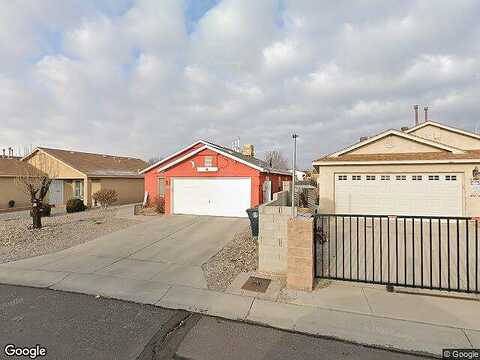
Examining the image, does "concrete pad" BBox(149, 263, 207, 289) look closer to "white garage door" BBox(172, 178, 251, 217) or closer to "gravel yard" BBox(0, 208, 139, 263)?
"gravel yard" BBox(0, 208, 139, 263)

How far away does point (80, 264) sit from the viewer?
6340 millimetres

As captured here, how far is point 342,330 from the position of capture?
3.55 m

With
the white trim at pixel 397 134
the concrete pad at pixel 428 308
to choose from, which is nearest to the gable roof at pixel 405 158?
the white trim at pixel 397 134

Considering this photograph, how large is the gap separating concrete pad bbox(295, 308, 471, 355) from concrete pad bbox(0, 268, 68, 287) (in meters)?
5.00

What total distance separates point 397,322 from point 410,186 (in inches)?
379

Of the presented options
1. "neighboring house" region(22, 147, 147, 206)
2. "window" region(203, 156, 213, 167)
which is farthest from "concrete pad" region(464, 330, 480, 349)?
"neighboring house" region(22, 147, 147, 206)

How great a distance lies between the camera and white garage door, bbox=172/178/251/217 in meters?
14.6

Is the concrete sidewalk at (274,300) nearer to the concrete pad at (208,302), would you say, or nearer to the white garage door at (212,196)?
the concrete pad at (208,302)

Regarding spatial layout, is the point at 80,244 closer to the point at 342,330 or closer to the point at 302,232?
the point at 302,232

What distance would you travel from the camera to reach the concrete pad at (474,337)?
3.20m

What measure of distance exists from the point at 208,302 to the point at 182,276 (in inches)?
55.4

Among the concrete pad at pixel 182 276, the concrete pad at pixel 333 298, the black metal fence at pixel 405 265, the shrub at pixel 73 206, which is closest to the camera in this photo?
the concrete pad at pixel 333 298

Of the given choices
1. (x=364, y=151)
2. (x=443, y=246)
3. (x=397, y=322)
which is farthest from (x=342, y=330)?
(x=364, y=151)

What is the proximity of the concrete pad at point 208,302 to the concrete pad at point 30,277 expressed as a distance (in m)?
2.65
